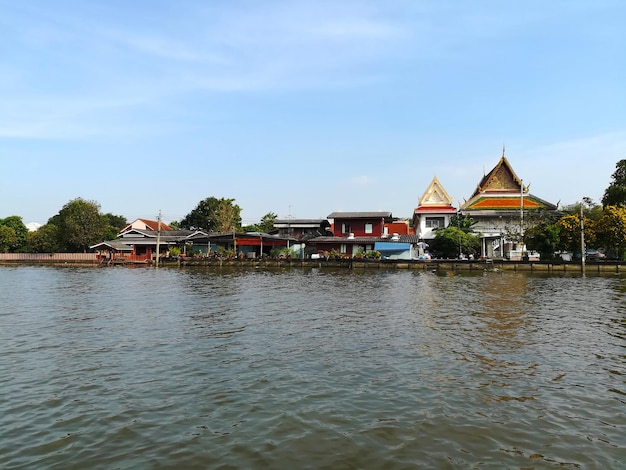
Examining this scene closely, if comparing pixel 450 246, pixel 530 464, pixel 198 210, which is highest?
pixel 198 210

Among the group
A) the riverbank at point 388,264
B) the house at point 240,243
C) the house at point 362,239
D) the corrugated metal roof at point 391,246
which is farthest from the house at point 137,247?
the corrugated metal roof at point 391,246

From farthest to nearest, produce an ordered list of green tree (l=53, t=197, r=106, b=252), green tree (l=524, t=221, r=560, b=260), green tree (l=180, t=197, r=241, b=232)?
1. green tree (l=180, t=197, r=241, b=232)
2. green tree (l=53, t=197, r=106, b=252)
3. green tree (l=524, t=221, r=560, b=260)

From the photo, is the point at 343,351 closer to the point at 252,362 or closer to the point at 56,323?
the point at 252,362

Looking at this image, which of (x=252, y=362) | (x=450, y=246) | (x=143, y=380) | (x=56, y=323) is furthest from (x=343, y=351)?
(x=450, y=246)

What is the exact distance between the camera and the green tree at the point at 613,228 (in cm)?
4106

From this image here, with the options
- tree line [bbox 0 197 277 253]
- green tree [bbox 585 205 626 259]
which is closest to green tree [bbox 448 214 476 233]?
green tree [bbox 585 205 626 259]

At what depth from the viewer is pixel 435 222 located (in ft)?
212

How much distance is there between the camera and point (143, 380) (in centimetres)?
940

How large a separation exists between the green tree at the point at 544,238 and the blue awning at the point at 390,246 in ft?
43.2

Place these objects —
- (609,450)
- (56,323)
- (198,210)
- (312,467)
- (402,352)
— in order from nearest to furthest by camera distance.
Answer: (312,467) → (609,450) → (402,352) → (56,323) → (198,210)

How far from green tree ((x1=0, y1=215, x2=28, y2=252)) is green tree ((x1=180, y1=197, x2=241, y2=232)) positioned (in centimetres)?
2869

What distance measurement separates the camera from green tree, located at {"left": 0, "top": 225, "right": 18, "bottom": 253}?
7368 centimetres

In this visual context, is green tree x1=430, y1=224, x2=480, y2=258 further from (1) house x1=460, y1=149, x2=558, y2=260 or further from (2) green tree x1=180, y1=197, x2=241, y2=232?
(2) green tree x1=180, y1=197, x2=241, y2=232

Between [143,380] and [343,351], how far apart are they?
16.7ft
